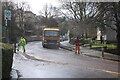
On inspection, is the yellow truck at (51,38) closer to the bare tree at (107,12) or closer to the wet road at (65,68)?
the bare tree at (107,12)

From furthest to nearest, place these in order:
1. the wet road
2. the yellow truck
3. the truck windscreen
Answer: the truck windscreen
the yellow truck
the wet road

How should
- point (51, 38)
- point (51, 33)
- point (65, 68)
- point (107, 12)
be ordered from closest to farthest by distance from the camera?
point (65, 68)
point (107, 12)
point (51, 38)
point (51, 33)

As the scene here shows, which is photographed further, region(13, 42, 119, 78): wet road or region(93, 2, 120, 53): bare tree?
region(93, 2, 120, 53): bare tree

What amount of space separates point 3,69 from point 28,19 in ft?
290

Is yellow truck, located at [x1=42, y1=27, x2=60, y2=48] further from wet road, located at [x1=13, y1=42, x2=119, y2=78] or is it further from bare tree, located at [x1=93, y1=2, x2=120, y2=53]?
wet road, located at [x1=13, y1=42, x2=119, y2=78]

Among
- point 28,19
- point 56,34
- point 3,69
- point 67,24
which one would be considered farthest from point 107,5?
point 28,19

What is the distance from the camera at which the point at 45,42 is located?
4766cm

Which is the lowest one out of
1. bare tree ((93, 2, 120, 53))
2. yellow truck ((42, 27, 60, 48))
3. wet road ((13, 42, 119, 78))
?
wet road ((13, 42, 119, 78))

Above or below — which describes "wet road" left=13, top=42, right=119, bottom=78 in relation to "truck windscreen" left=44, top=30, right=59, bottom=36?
below

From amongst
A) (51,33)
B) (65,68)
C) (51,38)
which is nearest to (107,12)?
(65,68)

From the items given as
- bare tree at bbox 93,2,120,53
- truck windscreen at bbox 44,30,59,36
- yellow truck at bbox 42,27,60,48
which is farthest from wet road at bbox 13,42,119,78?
truck windscreen at bbox 44,30,59,36

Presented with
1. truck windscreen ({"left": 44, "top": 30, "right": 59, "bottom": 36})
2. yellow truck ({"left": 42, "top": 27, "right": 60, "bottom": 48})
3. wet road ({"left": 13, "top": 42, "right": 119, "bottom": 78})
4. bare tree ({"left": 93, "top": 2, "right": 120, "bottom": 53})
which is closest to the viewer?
wet road ({"left": 13, "top": 42, "right": 119, "bottom": 78})

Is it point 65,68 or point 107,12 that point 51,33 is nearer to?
point 107,12

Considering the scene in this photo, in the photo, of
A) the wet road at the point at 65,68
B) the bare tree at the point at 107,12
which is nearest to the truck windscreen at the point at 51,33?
the bare tree at the point at 107,12
